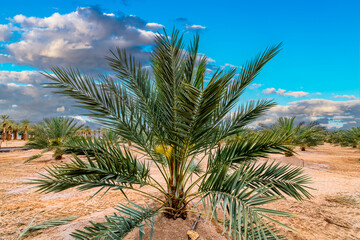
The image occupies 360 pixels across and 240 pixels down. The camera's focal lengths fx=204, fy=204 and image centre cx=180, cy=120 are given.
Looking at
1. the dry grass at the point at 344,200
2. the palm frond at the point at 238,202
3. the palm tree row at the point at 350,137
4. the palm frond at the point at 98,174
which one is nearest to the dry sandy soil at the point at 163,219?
the dry grass at the point at 344,200

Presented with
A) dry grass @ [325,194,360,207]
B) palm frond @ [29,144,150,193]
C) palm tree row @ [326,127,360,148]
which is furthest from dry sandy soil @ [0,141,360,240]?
palm tree row @ [326,127,360,148]

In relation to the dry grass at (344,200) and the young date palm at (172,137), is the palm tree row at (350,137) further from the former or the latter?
the young date palm at (172,137)

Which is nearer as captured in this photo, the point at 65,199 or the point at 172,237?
the point at 172,237

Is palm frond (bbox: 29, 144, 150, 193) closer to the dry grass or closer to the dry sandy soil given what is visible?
the dry sandy soil

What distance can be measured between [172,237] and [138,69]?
2.71 meters

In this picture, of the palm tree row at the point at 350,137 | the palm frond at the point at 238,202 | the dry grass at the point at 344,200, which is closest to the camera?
the palm frond at the point at 238,202

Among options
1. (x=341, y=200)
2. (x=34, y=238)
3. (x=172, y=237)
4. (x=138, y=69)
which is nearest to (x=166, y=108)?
(x=138, y=69)

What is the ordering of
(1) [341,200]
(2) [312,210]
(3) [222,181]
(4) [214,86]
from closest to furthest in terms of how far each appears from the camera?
1. (4) [214,86]
2. (3) [222,181]
3. (2) [312,210]
4. (1) [341,200]

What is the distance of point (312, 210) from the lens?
4.95 metres

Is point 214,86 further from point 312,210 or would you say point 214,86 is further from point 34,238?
point 312,210

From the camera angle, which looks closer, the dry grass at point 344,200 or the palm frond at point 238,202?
the palm frond at point 238,202

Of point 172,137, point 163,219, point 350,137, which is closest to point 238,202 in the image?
point 172,137

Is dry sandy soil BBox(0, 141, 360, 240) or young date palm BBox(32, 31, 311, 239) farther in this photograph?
dry sandy soil BBox(0, 141, 360, 240)

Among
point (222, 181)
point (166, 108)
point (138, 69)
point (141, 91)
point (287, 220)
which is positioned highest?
point (138, 69)
